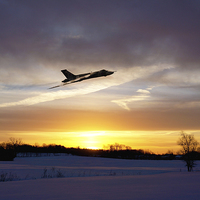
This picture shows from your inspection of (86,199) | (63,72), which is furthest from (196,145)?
(86,199)

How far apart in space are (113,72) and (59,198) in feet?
123

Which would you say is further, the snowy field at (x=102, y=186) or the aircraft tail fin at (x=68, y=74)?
the aircraft tail fin at (x=68, y=74)

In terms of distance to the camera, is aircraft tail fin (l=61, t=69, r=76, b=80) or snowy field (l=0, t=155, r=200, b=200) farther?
aircraft tail fin (l=61, t=69, r=76, b=80)

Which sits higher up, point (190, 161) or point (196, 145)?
point (196, 145)

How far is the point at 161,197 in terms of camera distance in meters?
15.2

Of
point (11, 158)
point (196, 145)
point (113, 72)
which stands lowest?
point (11, 158)

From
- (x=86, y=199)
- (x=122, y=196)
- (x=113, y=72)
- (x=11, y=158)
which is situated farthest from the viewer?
(x=11, y=158)

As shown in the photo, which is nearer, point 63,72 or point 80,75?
point 80,75

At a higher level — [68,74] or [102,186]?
[68,74]

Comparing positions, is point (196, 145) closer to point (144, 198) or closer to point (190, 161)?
point (190, 161)

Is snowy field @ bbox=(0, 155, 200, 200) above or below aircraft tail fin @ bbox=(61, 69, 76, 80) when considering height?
below

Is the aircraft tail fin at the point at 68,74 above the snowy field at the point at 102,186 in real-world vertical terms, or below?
above

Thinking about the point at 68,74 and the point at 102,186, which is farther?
the point at 68,74

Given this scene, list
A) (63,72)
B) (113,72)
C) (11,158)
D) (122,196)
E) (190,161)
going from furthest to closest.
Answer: (11,158) → (63,72) → (190,161) → (113,72) → (122,196)
